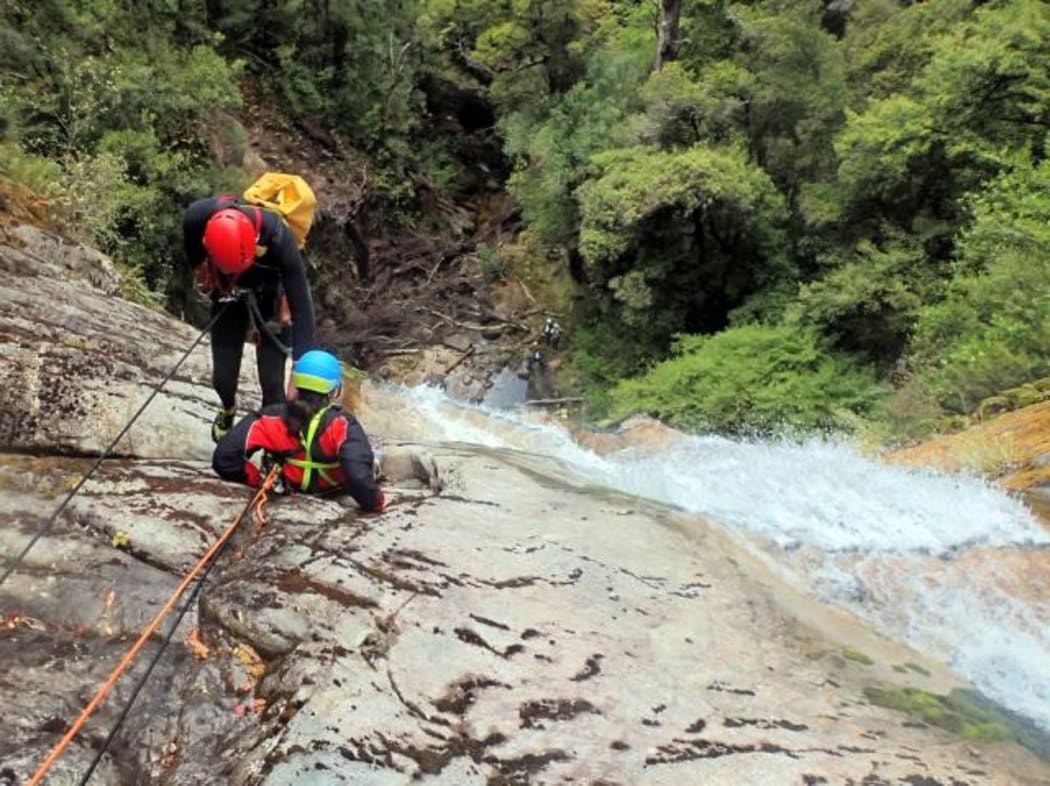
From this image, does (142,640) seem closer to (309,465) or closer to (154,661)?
(154,661)

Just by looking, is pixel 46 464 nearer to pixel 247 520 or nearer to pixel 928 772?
pixel 247 520

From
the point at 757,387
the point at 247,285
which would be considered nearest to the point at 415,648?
the point at 247,285

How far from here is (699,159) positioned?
504 inches

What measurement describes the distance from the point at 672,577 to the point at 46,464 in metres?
3.84

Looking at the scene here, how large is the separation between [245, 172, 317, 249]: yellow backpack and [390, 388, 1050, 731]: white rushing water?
11.5ft

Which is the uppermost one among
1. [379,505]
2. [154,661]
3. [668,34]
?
[668,34]

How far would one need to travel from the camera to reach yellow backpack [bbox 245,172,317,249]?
470 centimetres

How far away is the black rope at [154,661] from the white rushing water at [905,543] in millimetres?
3426

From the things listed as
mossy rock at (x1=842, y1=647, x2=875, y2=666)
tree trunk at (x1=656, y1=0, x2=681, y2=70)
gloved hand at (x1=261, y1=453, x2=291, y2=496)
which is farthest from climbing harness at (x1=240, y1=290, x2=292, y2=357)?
tree trunk at (x1=656, y1=0, x2=681, y2=70)

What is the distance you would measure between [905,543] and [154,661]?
4884 mm

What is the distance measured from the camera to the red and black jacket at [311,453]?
177 inches

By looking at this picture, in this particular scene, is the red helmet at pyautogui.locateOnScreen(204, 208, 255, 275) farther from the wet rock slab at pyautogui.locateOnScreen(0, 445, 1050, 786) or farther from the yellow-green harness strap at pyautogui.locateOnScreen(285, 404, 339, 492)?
the wet rock slab at pyautogui.locateOnScreen(0, 445, 1050, 786)

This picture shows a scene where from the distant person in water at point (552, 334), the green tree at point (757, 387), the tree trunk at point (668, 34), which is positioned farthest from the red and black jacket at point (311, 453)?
the tree trunk at point (668, 34)

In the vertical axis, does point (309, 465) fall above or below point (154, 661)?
above
